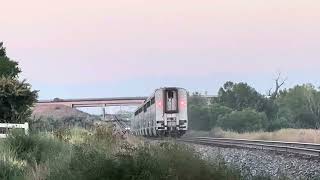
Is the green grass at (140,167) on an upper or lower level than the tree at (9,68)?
lower

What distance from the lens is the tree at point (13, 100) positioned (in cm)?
3078

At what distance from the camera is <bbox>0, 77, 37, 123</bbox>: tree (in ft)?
101

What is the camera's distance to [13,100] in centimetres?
3158

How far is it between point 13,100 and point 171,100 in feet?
47.6

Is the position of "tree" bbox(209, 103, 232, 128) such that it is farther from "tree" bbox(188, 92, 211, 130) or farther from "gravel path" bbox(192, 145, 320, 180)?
"gravel path" bbox(192, 145, 320, 180)

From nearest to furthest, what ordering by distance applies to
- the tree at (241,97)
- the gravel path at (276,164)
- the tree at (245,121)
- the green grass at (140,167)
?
the green grass at (140,167) < the gravel path at (276,164) < the tree at (245,121) < the tree at (241,97)

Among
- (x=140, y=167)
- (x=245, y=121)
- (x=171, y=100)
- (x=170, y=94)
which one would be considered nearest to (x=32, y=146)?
(x=140, y=167)

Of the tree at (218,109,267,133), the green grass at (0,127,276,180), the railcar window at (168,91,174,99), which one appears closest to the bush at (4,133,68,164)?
the green grass at (0,127,276,180)

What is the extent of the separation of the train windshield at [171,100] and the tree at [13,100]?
42.2 ft

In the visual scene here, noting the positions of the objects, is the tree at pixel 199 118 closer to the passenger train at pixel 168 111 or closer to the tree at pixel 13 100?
the passenger train at pixel 168 111

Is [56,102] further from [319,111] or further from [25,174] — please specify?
[25,174]

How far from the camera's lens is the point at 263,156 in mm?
22500

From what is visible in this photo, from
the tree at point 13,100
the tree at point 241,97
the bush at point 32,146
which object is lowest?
the bush at point 32,146

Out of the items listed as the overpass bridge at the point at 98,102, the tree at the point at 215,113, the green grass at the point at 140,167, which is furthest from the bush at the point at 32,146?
the overpass bridge at the point at 98,102
